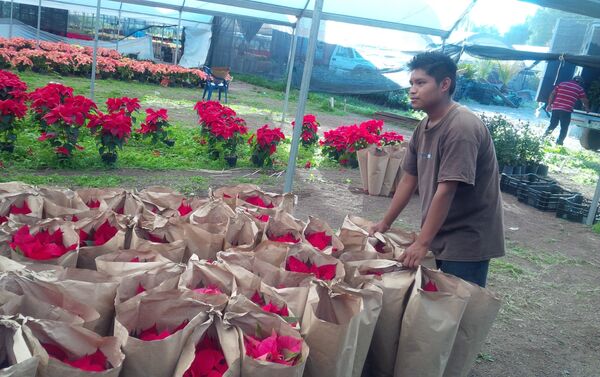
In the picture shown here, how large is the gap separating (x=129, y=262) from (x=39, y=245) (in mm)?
390

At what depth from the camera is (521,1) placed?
6324 mm

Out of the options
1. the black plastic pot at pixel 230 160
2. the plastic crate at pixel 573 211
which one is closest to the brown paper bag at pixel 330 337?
the black plastic pot at pixel 230 160

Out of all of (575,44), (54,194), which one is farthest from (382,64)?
(54,194)

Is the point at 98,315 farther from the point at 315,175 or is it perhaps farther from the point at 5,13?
the point at 5,13

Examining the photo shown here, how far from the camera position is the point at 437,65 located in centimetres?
278

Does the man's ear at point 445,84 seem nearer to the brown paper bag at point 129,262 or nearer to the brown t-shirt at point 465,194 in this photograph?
the brown t-shirt at point 465,194

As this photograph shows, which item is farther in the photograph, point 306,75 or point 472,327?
point 306,75

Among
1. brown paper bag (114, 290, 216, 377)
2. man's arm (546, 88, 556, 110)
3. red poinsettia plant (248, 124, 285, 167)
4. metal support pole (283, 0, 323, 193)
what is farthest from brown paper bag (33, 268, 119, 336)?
man's arm (546, 88, 556, 110)

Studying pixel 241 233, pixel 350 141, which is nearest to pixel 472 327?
pixel 241 233

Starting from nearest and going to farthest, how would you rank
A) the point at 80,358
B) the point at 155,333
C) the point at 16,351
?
the point at 16,351
the point at 80,358
the point at 155,333

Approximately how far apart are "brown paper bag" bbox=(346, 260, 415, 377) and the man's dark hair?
0.99m

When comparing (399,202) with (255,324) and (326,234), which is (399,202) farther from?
(255,324)

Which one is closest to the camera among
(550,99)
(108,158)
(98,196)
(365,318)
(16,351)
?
(16,351)

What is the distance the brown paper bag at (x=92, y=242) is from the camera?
2574mm
